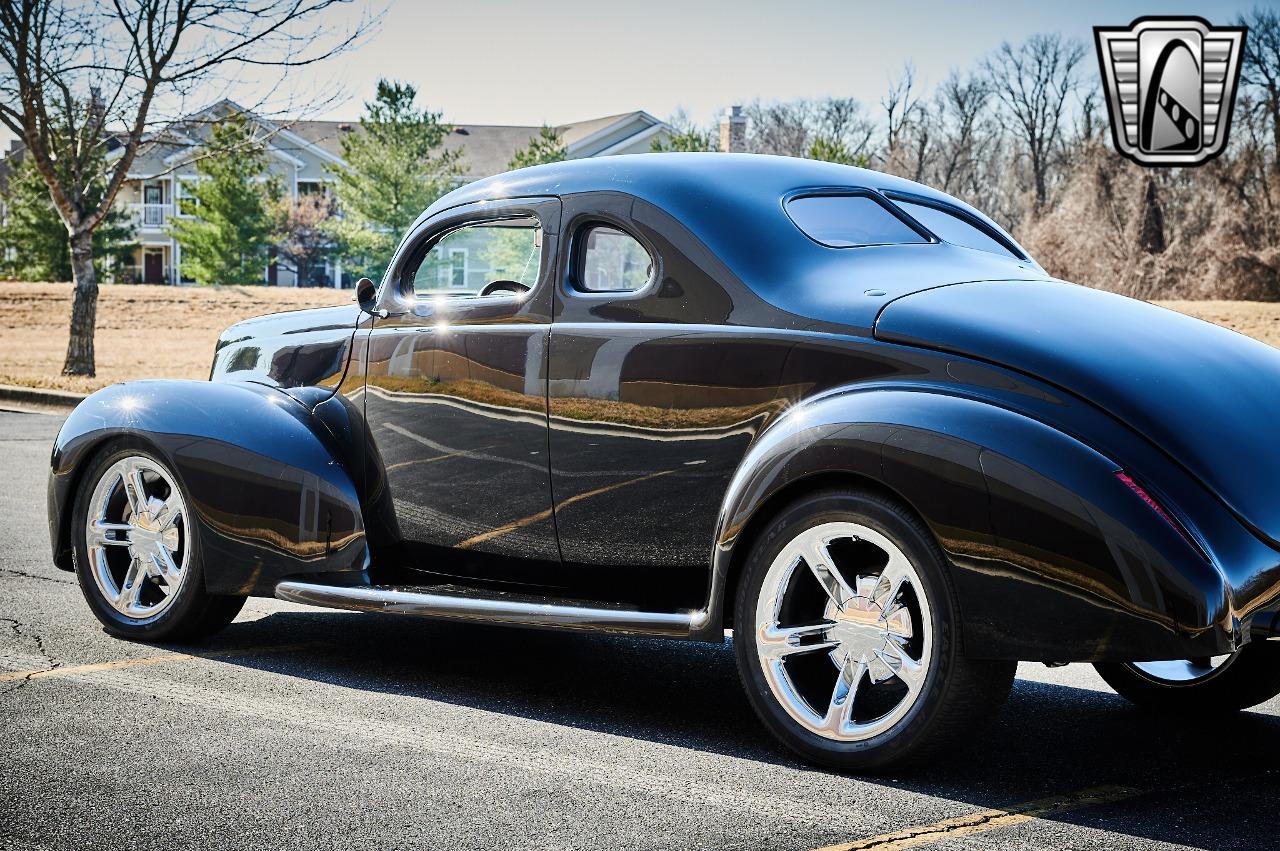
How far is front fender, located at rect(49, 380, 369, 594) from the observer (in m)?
5.22

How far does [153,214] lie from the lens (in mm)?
67938

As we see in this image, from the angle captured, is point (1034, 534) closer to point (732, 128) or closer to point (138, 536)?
point (138, 536)

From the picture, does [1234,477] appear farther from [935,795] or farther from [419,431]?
[419,431]

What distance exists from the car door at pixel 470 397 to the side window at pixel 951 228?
1262 mm

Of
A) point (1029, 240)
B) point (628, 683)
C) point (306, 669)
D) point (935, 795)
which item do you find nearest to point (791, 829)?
point (935, 795)

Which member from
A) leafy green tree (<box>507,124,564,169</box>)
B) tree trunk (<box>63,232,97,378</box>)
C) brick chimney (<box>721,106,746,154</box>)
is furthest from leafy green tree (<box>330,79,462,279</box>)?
tree trunk (<box>63,232,97,378</box>)

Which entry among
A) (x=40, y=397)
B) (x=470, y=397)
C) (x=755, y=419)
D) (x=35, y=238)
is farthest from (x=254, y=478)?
(x=35, y=238)

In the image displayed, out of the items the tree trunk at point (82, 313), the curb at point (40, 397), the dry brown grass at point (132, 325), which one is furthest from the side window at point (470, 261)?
the tree trunk at point (82, 313)

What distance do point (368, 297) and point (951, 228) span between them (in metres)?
2.27

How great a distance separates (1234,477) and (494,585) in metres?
2.46

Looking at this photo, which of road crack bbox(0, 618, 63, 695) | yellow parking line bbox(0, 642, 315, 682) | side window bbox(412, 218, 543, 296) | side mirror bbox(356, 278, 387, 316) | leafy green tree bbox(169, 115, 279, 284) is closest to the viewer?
road crack bbox(0, 618, 63, 695)

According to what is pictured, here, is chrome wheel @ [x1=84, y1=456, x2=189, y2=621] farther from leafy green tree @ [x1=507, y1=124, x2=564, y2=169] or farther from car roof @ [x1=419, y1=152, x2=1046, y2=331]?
leafy green tree @ [x1=507, y1=124, x2=564, y2=169]

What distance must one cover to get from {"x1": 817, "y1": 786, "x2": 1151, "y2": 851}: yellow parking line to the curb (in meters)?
15.1

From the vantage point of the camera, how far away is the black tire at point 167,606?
215 inches
